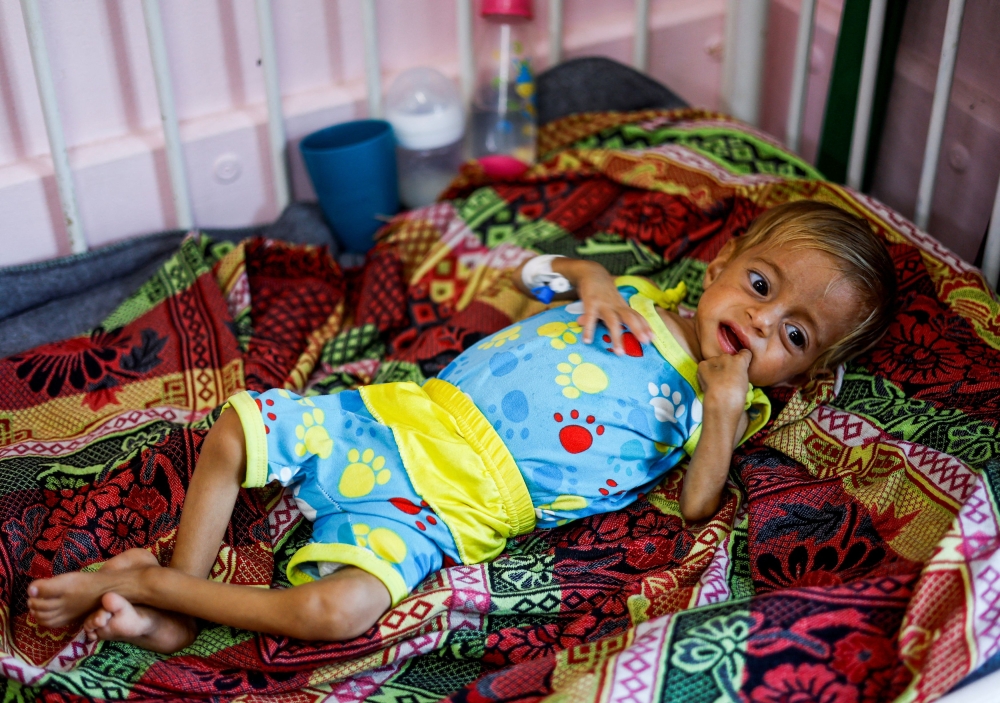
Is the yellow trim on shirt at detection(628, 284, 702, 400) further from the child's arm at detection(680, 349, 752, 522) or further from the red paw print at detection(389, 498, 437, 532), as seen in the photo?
the red paw print at detection(389, 498, 437, 532)

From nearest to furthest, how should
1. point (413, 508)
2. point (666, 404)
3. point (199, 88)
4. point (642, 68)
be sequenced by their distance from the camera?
1. point (413, 508)
2. point (666, 404)
3. point (199, 88)
4. point (642, 68)

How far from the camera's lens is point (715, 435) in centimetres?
111

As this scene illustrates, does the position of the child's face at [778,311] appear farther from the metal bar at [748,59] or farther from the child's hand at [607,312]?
the metal bar at [748,59]

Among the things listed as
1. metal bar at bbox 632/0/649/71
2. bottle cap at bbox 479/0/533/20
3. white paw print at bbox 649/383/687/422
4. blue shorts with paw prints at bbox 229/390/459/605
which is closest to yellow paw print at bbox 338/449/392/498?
blue shorts with paw prints at bbox 229/390/459/605

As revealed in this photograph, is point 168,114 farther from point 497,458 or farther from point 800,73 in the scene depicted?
point 800,73

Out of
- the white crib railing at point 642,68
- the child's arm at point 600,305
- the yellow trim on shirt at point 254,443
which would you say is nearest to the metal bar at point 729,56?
the white crib railing at point 642,68

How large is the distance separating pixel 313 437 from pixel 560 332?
32 centimetres

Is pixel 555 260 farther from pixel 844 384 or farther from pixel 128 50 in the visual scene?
pixel 128 50

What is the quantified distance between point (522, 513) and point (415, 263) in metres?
0.61

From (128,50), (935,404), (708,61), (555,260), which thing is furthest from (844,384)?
(128,50)

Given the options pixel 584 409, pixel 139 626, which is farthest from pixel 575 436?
pixel 139 626

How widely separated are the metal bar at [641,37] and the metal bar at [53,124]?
991 millimetres

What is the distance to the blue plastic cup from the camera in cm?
160

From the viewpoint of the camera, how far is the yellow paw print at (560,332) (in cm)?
118
